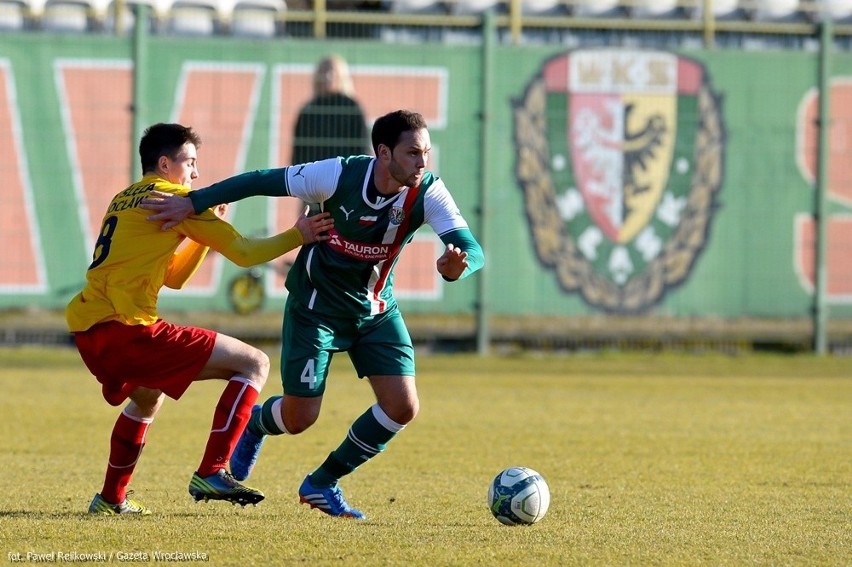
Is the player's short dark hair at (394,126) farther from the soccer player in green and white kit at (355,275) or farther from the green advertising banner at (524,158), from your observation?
the green advertising banner at (524,158)

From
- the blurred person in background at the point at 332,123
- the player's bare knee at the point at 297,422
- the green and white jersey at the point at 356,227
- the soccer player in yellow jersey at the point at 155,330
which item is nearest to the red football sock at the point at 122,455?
the soccer player in yellow jersey at the point at 155,330

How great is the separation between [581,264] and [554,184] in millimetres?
994

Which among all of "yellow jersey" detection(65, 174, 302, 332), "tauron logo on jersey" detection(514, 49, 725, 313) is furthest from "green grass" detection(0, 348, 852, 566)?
"tauron logo on jersey" detection(514, 49, 725, 313)

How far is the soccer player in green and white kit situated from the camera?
21.6 feet

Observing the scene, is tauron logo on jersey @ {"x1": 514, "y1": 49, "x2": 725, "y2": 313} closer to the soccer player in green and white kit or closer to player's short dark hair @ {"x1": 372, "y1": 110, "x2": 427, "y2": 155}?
the soccer player in green and white kit

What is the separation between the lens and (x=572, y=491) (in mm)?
7492

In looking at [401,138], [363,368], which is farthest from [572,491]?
[401,138]

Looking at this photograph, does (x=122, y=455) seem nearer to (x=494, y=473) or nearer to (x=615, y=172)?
(x=494, y=473)

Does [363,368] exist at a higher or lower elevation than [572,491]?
higher

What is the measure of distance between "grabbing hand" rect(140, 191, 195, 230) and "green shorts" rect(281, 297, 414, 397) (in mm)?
801

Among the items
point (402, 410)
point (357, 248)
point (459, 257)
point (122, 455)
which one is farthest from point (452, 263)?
point (122, 455)

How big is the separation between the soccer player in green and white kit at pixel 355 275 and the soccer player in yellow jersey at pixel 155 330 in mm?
158

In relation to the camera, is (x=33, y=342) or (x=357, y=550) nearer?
(x=357, y=550)

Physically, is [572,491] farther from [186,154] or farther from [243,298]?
[243,298]
